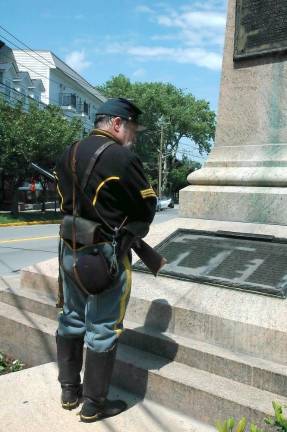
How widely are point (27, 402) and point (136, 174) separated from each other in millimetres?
1516

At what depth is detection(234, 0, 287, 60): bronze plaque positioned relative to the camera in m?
4.62

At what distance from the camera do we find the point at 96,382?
2.76m

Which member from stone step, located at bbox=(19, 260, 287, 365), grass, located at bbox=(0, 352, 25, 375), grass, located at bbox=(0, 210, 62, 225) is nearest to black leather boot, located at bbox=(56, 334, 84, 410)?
stone step, located at bbox=(19, 260, 287, 365)

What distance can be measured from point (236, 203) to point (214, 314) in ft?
5.24

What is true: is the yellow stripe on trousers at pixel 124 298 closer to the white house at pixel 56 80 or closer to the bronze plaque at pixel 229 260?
the bronze plaque at pixel 229 260

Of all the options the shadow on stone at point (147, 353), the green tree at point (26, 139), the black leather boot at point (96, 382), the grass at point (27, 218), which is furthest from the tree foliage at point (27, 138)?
the black leather boot at point (96, 382)

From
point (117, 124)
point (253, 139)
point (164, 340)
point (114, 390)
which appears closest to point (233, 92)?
point (253, 139)

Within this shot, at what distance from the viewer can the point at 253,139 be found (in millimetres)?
4918

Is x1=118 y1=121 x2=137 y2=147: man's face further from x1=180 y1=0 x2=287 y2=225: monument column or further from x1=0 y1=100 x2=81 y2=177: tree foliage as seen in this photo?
x1=0 y1=100 x2=81 y2=177: tree foliage

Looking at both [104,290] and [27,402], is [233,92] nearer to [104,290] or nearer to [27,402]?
[104,290]

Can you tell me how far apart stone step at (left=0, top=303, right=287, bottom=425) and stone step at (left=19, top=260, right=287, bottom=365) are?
0.25m

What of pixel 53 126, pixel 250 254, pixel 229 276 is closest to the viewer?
pixel 229 276

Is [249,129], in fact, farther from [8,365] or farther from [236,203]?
[8,365]

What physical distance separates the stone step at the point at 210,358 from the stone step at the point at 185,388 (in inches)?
1.5
